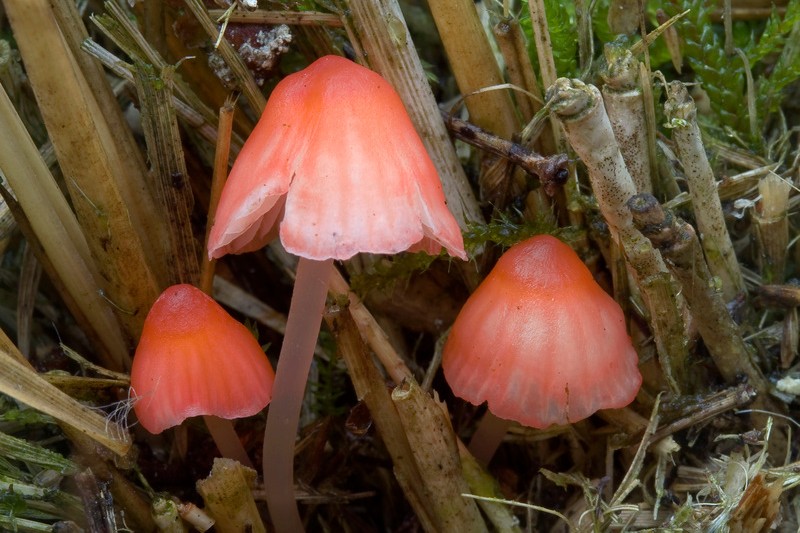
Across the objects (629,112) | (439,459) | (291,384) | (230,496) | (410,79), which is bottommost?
(439,459)

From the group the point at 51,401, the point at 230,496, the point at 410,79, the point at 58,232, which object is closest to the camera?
the point at 51,401

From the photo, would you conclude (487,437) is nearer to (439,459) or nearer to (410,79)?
(439,459)

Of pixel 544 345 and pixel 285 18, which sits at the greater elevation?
pixel 285 18

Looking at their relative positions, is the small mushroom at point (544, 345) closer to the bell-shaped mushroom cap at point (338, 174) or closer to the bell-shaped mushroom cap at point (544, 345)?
the bell-shaped mushroom cap at point (544, 345)

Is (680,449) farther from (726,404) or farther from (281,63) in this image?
(281,63)

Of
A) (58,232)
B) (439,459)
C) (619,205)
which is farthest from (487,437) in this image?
(58,232)

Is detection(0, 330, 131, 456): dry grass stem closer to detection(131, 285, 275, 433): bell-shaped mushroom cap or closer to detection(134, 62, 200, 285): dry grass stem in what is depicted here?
detection(131, 285, 275, 433): bell-shaped mushroom cap

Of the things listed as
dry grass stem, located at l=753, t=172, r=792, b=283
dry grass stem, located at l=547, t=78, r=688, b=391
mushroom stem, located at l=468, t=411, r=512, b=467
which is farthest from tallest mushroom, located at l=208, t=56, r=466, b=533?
dry grass stem, located at l=753, t=172, r=792, b=283
